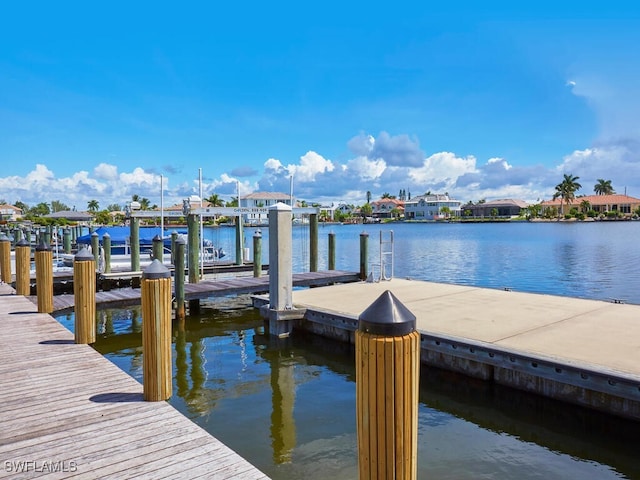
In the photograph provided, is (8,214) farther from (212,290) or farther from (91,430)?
(91,430)

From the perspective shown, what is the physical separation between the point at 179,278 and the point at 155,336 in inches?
302

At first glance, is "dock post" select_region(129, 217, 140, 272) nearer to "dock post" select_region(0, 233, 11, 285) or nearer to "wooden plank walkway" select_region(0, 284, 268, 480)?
"dock post" select_region(0, 233, 11, 285)

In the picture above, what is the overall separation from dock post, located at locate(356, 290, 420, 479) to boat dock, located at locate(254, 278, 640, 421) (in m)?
4.28

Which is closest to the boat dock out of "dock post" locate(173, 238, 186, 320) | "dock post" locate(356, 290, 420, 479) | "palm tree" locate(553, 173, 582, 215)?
"dock post" locate(173, 238, 186, 320)

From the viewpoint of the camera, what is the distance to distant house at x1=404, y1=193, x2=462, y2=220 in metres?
161

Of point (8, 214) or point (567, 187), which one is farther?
point (567, 187)

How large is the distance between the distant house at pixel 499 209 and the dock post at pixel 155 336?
158900mm

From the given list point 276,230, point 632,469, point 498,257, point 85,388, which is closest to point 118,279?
point 276,230

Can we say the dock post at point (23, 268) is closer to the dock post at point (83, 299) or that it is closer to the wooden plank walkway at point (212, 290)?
the wooden plank walkway at point (212, 290)

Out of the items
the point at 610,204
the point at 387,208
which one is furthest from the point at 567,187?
the point at 387,208

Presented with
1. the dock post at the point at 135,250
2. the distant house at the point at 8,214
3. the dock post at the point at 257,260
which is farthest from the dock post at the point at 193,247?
the distant house at the point at 8,214

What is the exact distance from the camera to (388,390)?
276cm

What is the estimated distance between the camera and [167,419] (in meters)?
4.77

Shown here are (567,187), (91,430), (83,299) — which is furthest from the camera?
(567,187)
